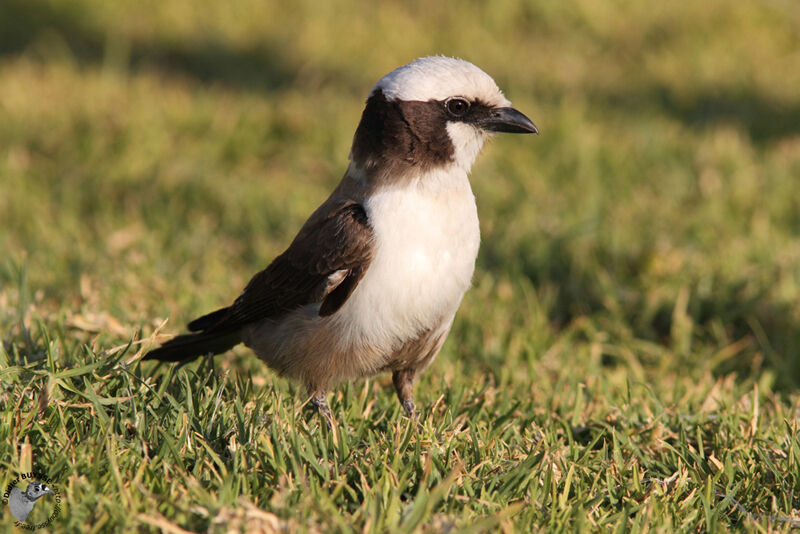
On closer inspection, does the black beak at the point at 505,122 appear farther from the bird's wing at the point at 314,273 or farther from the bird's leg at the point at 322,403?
the bird's leg at the point at 322,403

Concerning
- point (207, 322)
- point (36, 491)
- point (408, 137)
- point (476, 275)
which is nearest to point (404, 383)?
point (207, 322)

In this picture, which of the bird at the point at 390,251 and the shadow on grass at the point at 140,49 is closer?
the bird at the point at 390,251

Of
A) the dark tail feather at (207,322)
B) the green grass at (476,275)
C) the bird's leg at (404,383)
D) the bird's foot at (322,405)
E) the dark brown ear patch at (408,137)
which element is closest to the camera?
A: the green grass at (476,275)

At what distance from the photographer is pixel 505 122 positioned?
3.54 metres

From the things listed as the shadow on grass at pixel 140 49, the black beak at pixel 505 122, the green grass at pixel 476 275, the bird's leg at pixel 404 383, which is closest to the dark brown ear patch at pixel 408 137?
the black beak at pixel 505 122

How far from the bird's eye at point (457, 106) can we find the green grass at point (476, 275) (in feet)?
3.68

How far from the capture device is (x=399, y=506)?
2504 millimetres

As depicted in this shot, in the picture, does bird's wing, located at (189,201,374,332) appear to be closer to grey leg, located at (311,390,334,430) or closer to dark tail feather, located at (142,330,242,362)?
dark tail feather, located at (142,330,242,362)

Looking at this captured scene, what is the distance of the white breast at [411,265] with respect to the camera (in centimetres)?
318

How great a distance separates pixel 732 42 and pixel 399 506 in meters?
8.15

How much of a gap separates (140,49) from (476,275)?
561 centimetres

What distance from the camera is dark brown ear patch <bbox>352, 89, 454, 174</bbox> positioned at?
132 inches

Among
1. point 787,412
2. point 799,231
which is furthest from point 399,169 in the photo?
point 799,231

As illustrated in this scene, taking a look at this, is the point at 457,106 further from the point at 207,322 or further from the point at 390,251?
the point at 207,322
